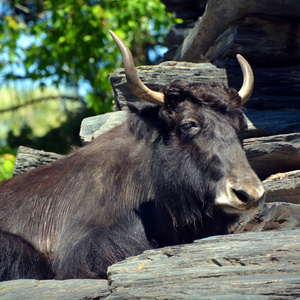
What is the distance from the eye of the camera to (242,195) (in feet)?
11.3

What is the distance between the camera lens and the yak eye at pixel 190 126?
3.97 metres

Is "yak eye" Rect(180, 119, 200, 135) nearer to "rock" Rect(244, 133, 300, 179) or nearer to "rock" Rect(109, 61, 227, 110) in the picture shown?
"rock" Rect(244, 133, 300, 179)

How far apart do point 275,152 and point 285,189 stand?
1.47 feet

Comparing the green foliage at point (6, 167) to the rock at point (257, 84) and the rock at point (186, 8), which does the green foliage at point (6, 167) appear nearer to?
the rock at point (257, 84)

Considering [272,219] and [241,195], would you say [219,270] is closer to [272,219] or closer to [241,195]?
[241,195]

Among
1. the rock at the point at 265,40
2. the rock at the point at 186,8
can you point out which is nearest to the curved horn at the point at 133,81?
the rock at the point at 265,40

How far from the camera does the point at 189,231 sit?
406 cm

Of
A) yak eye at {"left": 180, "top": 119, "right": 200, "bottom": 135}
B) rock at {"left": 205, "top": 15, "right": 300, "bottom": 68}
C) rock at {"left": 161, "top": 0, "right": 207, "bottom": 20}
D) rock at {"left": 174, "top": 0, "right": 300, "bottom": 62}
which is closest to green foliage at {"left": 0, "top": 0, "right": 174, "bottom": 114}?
rock at {"left": 161, "top": 0, "right": 207, "bottom": 20}

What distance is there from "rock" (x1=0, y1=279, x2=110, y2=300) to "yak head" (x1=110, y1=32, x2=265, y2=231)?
110 cm

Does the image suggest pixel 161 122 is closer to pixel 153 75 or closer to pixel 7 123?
pixel 153 75

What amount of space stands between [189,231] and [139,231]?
0.40 m

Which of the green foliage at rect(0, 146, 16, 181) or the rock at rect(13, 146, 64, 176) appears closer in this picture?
the rock at rect(13, 146, 64, 176)

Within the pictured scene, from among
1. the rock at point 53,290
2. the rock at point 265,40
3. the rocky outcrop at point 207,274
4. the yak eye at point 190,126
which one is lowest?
the rock at point 53,290

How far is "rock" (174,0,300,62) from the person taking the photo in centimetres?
536
